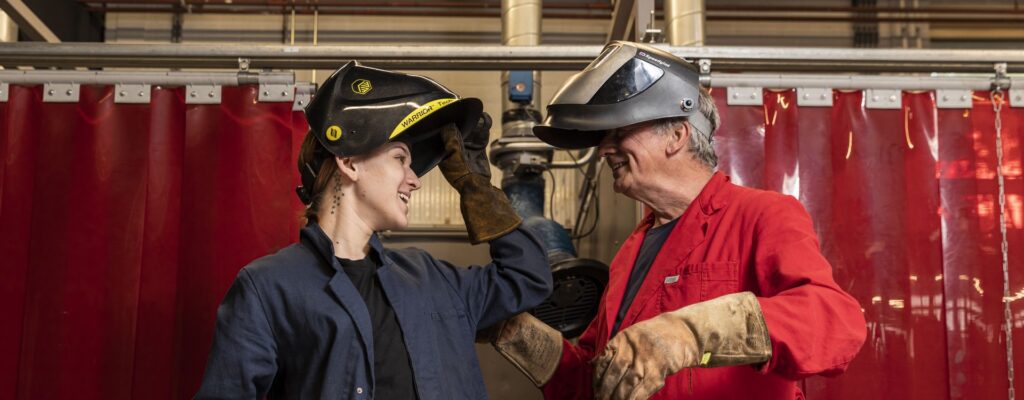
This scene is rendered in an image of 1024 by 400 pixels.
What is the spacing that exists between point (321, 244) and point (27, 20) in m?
2.50

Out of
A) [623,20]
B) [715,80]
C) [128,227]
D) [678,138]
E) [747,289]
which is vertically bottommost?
[747,289]

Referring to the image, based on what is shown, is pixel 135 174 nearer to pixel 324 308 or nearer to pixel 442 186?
pixel 324 308

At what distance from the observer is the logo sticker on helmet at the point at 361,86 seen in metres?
1.90

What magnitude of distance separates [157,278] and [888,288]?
80.3 inches

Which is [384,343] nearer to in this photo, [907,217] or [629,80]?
[629,80]

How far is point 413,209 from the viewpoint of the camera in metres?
6.24

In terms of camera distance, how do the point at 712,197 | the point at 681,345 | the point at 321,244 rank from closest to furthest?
1. the point at 681,345
2. the point at 321,244
3. the point at 712,197

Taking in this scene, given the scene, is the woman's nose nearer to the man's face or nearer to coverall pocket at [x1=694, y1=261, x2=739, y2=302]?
the man's face

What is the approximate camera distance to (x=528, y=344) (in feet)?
6.97

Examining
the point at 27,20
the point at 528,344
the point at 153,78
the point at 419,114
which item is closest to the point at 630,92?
the point at 419,114

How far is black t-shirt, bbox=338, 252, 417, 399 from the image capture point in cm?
176

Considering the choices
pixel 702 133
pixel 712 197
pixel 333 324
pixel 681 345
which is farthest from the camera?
pixel 702 133

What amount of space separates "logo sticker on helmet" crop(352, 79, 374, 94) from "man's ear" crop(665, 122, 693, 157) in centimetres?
70

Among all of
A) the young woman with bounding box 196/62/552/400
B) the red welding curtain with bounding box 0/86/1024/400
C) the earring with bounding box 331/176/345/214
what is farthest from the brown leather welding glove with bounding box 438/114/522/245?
the red welding curtain with bounding box 0/86/1024/400
